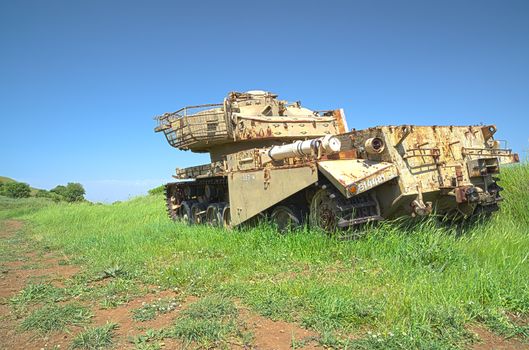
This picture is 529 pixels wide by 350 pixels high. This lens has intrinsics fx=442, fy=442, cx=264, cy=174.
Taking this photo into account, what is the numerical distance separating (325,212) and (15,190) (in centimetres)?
4284

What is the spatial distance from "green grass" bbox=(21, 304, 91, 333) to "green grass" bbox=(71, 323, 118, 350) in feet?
1.16

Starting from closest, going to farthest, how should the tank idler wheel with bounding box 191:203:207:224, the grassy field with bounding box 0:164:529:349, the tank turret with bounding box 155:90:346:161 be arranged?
the grassy field with bounding box 0:164:529:349
the tank turret with bounding box 155:90:346:161
the tank idler wheel with bounding box 191:203:207:224

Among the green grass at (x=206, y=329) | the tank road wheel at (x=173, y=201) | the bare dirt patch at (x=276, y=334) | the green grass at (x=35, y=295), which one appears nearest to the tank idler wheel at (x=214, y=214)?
the tank road wheel at (x=173, y=201)

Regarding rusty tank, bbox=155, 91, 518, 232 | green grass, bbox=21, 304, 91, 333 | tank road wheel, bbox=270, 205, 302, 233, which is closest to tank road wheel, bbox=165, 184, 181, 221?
rusty tank, bbox=155, 91, 518, 232

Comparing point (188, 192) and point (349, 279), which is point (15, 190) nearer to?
point (188, 192)

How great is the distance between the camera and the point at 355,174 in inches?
236

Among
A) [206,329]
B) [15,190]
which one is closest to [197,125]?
[206,329]

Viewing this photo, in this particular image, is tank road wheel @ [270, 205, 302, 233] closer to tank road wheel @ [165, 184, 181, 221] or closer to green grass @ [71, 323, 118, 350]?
green grass @ [71, 323, 118, 350]

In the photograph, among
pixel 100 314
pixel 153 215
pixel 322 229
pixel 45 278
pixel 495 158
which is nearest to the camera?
pixel 100 314

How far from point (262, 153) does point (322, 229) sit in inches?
80.2

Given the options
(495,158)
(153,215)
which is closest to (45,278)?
(495,158)

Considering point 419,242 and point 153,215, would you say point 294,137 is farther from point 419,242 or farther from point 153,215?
point 153,215

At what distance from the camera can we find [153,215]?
15.4 meters

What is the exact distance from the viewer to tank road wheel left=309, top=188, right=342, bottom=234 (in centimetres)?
626
